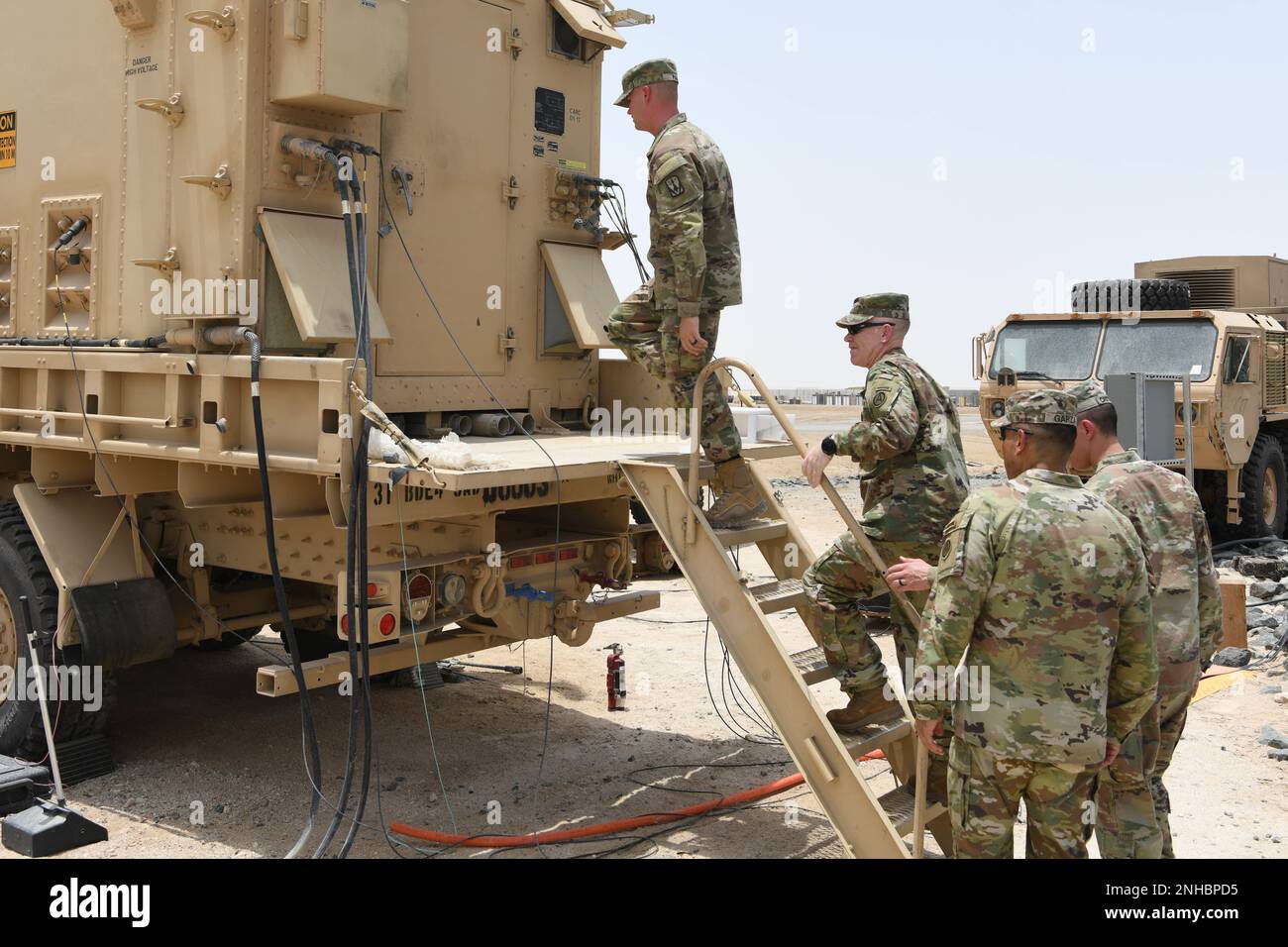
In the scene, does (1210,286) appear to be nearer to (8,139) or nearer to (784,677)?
(784,677)

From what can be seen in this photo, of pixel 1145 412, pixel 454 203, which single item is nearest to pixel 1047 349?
pixel 1145 412

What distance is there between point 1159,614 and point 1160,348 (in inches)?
361

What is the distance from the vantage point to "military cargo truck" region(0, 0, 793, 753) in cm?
520

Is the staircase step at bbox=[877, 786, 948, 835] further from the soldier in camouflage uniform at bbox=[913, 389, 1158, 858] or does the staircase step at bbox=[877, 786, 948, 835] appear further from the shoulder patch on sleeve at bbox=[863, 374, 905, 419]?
the shoulder patch on sleeve at bbox=[863, 374, 905, 419]

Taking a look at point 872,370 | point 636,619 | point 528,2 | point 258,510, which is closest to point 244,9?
point 528,2

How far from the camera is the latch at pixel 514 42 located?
655 centimetres

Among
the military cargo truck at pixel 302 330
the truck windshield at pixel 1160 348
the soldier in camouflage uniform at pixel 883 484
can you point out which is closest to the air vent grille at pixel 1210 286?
the truck windshield at pixel 1160 348

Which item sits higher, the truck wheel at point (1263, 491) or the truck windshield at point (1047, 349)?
the truck windshield at point (1047, 349)

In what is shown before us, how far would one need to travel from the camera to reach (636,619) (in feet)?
33.4

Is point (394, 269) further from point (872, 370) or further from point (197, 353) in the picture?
point (872, 370)

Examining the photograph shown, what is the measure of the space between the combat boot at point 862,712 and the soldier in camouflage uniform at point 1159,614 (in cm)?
98

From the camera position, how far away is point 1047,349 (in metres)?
13.2

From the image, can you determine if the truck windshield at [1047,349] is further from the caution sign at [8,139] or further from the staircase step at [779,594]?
the caution sign at [8,139]

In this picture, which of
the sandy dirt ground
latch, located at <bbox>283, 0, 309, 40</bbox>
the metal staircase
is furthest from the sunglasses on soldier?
latch, located at <bbox>283, 0, 309, 40</bbox>
